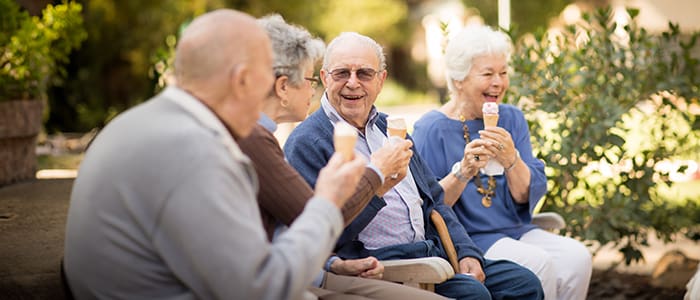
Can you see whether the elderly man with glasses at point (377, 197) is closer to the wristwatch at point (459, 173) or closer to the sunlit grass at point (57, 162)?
the wristwatch at point (459, 173)

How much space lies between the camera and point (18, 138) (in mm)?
5145

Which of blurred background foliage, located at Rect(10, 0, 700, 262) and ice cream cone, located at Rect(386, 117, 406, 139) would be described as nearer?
ice cream cone, located at Rect(386, 117, 406, 139)

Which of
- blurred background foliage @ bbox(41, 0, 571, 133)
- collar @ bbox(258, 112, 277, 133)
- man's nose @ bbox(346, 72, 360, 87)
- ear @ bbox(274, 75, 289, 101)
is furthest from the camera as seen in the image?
blurred background foliage @ bbox(41, 0, 571, 133)

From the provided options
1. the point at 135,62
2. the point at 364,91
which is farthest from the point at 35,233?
the point at 135,62

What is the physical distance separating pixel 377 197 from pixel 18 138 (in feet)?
8.89

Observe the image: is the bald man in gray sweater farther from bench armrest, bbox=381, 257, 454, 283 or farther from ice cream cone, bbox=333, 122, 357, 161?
bench armrest, bbox=381, 257, 454, 283

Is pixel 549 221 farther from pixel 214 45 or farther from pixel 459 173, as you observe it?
pixel 214 45

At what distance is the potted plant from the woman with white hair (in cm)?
221

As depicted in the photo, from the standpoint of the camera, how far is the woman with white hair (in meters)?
4.30

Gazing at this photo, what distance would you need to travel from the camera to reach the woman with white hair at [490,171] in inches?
169

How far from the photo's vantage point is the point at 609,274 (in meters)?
6.74

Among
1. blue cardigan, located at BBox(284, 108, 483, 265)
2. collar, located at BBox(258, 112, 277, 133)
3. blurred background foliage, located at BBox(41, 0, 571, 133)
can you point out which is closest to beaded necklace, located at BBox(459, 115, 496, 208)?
blue cardigan, located at BBox(284, 108, 483, 265)

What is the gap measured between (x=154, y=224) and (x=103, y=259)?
19cm

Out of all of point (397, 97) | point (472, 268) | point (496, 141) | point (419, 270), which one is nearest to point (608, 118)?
point (496, 141)
